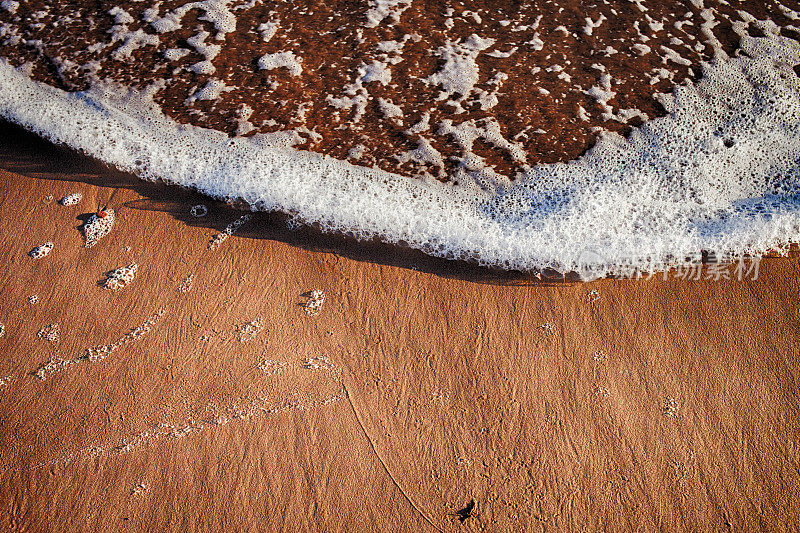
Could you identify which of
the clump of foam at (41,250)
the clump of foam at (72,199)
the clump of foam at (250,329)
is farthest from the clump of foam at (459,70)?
the clump of foam at (41,250)

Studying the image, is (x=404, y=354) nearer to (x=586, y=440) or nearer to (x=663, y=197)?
(x=586, y=440)

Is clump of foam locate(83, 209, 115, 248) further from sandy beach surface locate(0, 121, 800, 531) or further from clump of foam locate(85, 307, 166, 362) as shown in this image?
clump of foam locate(85, 307, 166, 362)

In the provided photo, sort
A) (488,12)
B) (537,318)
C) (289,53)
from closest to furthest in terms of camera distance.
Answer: (537,318) < (289,53) < (488,12)

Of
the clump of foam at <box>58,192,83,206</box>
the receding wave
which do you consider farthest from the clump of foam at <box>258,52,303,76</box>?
the clump of foam at <box>58,192,83,206</box>

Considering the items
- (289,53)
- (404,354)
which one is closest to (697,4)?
(289,53)

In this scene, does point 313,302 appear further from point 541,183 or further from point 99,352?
point 541,183

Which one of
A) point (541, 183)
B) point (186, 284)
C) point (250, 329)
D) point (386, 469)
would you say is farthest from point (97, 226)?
point (541, 183)
